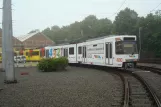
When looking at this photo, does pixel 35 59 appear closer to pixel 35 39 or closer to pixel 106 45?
→ pixel 106 45

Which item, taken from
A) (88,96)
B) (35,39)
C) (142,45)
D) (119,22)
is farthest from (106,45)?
(35,39)

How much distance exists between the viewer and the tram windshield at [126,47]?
78.9 ft

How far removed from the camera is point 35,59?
59.2 meters

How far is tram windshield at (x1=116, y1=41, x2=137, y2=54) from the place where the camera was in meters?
24.1

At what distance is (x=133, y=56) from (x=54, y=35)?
115m

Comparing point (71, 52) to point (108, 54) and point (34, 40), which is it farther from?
point (34, 40)

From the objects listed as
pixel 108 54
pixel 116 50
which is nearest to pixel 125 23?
pixel 108 54

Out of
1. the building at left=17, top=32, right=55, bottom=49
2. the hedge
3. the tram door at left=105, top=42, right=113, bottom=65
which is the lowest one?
the hedge

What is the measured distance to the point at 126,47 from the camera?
956 inches

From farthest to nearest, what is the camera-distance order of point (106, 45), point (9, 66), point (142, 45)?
point (142, 45) → point (106, 45) → point (9, 66)

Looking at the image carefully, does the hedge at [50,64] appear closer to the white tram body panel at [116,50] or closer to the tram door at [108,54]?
the white tram body panel at [116,50]

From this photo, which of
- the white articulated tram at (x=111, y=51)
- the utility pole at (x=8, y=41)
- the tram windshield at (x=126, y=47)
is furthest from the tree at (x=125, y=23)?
the utility pole at (x=8, y=41)

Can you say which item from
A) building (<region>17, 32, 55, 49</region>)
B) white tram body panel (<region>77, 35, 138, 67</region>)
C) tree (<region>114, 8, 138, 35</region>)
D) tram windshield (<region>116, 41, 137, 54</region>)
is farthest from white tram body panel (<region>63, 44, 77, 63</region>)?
building (<region>17, 32, 55, 49</region>)

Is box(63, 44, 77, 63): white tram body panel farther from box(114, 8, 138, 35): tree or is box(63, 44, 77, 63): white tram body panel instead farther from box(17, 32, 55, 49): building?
box(17, 32, 55, 49): building
